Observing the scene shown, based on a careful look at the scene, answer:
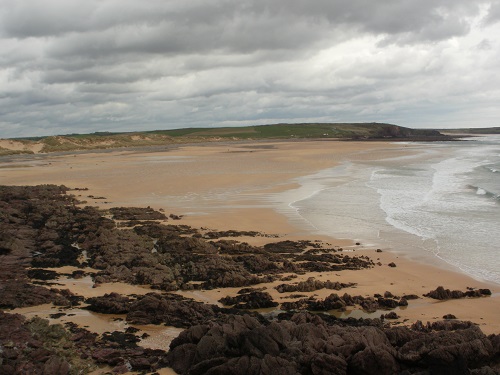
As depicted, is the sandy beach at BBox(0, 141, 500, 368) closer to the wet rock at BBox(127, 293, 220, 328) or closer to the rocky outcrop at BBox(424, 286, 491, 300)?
the rocky outcrop at BBox(424, 286, 491, 300)

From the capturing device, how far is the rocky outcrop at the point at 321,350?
785 centimetres

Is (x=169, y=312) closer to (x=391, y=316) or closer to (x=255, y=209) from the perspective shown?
(x=391, y=316)

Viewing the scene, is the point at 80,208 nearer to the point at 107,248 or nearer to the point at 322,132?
the point at 107,248

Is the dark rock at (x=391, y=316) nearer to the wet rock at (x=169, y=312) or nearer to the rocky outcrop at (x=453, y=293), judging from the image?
the rocky outcrop at (x=453, y=293)

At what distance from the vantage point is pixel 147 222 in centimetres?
2248

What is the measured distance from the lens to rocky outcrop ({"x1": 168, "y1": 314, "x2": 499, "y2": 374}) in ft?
25.7

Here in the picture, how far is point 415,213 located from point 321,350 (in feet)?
58.6

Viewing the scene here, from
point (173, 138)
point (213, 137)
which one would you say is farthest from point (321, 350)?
point (213, 137)

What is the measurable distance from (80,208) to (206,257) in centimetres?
1317

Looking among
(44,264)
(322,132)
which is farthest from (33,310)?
(322,132)

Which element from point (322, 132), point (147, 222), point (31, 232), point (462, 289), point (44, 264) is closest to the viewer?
point (462, 289)

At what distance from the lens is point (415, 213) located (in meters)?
24.6

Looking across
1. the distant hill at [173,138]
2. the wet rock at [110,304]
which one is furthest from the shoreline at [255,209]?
the distant hill at [173,138]

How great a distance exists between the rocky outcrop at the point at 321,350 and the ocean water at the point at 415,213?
7097 mm
